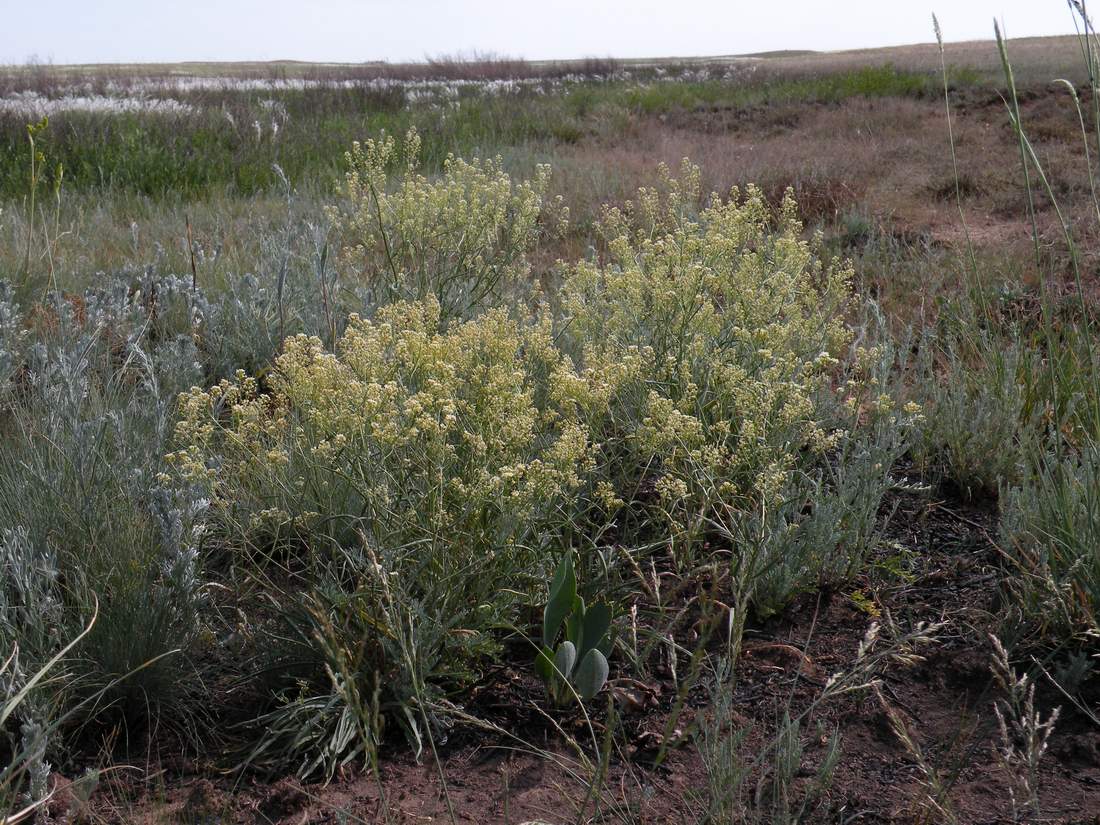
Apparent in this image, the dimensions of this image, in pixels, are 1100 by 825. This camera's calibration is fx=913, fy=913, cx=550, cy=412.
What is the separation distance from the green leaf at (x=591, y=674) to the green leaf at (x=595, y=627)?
30 mm

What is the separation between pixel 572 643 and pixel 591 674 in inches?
3.3

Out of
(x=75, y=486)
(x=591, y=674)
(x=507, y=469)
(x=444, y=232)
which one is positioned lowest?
(x=591, y=674)

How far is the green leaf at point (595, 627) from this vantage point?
2.03 meters

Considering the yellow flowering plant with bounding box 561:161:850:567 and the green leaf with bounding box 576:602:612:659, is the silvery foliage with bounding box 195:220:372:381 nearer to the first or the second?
the yellow flowering plant with bounding box 561:161:850:567

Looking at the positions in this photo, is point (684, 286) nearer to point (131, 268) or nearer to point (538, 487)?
point (538, 487)

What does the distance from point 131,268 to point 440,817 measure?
3.90 metres

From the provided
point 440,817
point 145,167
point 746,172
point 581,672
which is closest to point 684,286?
point 581,672

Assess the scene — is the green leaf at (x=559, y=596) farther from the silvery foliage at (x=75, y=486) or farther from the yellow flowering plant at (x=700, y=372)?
the silvery foliage at (x=75, y=486)

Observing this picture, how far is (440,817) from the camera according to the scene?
1780 millimetres

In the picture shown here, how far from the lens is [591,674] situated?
2.01m

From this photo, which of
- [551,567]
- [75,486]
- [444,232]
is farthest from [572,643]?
[444,232]

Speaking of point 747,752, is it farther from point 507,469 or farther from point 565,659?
point 507,469

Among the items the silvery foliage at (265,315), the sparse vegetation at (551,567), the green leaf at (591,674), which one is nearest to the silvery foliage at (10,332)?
the sparse vegetation at (551,567)

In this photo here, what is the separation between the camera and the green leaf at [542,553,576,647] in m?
2.02
